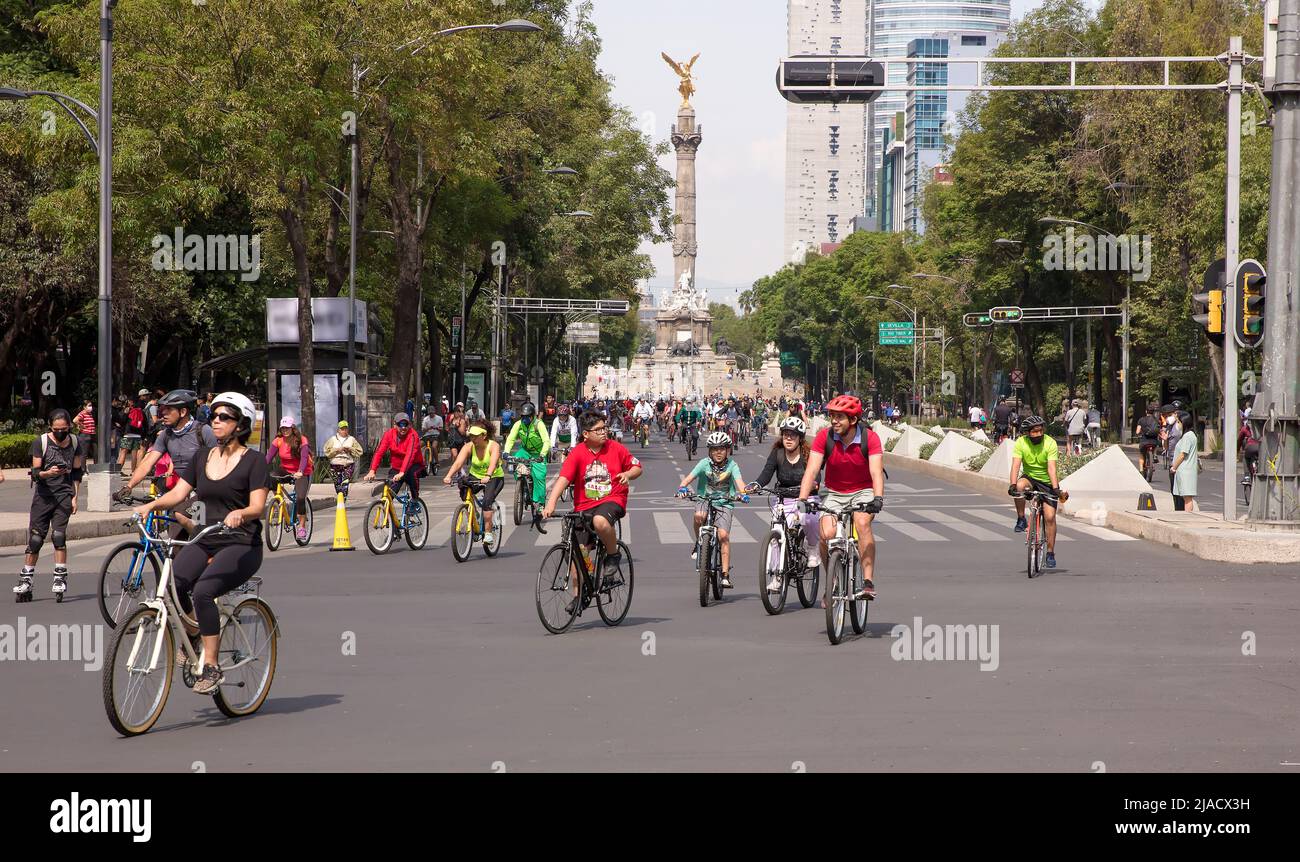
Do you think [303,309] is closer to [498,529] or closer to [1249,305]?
[498,529]

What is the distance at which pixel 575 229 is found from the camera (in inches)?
2415

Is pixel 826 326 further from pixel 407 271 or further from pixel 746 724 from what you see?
pixel 746 724

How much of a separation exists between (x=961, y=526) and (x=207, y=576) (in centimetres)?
1636

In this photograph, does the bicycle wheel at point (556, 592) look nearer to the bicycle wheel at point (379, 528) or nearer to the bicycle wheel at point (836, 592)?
the bicycle wheel at point (836, 592)

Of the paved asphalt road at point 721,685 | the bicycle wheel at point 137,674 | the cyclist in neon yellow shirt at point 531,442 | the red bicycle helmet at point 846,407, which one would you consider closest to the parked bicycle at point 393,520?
the cyclist in neon yellow shirt at point 531,442

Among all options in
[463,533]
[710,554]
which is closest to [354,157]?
[463,533]

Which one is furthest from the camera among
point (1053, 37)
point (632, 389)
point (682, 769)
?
point (632, 389)

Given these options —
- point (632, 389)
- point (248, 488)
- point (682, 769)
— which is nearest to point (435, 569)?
point (248, 488)

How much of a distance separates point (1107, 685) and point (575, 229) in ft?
173

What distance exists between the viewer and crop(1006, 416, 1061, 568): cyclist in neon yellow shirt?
55.2 ft

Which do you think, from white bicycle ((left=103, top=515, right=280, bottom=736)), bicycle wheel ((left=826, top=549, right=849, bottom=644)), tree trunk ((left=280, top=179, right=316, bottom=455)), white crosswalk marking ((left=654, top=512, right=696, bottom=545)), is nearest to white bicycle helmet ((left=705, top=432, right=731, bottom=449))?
bicycle wheel ((left=826, top=549, right=849, bottom=644))

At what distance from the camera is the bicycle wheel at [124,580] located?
11883mm

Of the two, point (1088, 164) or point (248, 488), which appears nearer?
point (248, 488)

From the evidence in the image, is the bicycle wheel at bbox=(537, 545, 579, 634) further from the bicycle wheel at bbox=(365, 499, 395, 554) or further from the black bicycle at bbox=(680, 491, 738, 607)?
the bicycle wheel at bbox=(365, 499, 395, 554)
